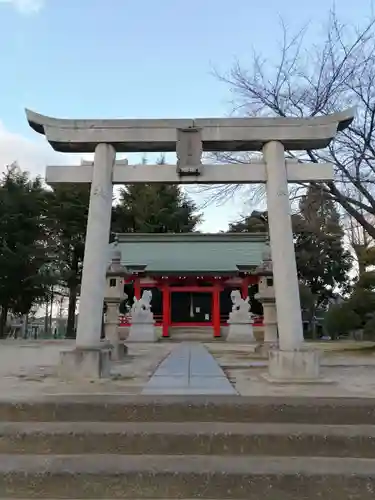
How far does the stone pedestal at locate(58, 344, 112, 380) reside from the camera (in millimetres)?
5625

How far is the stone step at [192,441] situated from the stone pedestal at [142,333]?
13706mm

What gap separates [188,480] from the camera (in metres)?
2.90

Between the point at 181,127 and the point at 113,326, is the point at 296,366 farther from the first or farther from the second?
the point at 113,326

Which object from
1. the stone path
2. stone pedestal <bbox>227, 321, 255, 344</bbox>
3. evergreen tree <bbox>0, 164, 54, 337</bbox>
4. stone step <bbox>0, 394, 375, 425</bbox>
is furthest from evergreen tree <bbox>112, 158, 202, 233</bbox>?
stone step <bbox>0, 394, 375, 425</bbox>

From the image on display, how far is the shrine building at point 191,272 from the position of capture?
19.7 m

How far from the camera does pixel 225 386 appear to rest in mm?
4797

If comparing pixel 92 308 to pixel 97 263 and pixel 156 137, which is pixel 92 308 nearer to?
pixel 97 263

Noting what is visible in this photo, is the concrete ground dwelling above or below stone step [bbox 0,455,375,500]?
above

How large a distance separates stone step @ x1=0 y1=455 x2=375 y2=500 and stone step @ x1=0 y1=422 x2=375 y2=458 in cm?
22

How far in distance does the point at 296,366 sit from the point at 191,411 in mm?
2322

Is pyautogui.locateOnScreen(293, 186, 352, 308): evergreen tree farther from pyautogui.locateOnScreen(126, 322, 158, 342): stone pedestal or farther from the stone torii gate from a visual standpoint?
the stone torii gate

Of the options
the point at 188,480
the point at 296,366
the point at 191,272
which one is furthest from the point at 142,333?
the point at 188,480

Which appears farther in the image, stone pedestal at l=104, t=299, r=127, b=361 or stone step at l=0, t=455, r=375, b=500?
stone pedestal at l=104, t=299, r=127, b=361

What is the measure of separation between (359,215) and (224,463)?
902cm
